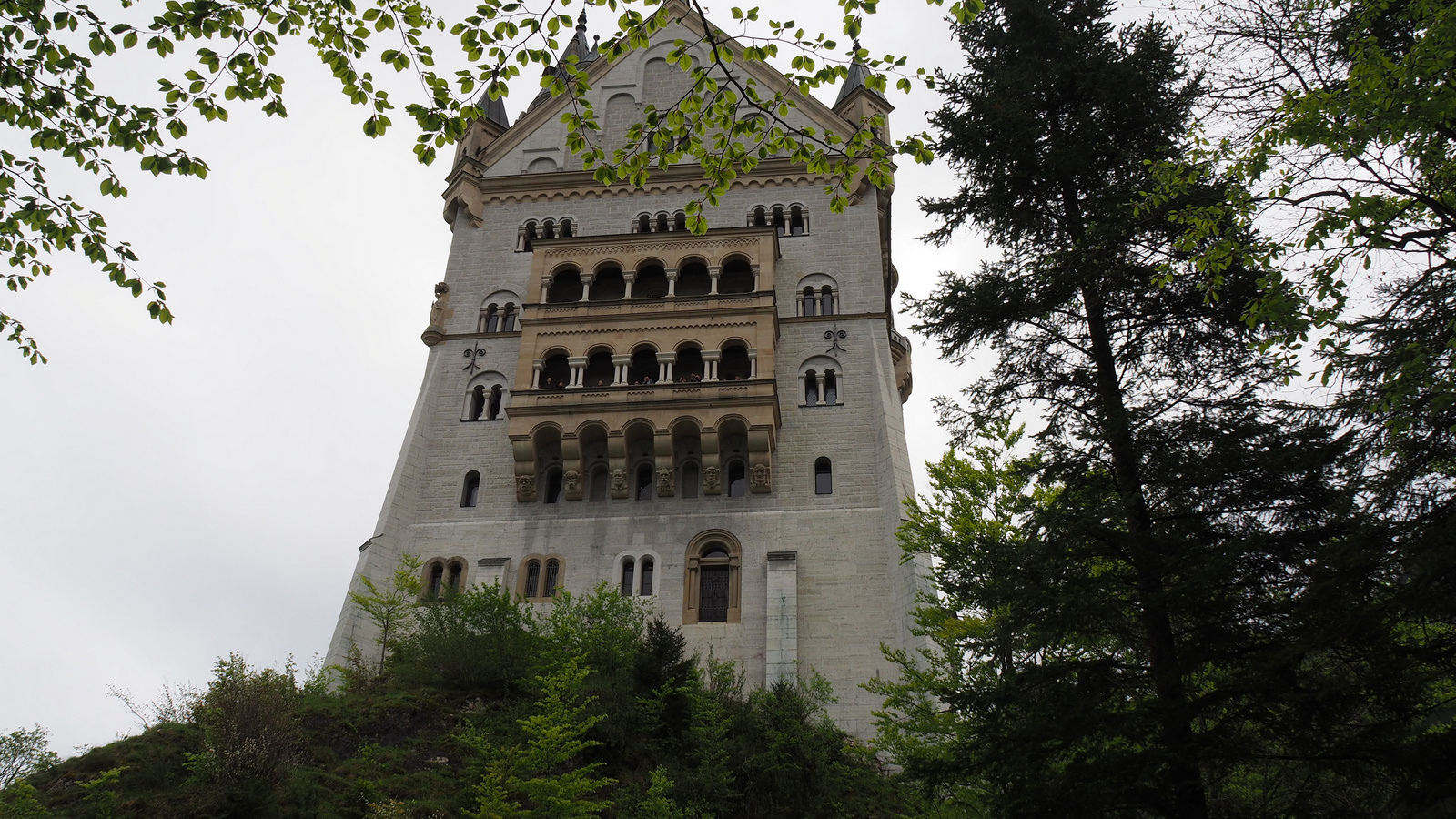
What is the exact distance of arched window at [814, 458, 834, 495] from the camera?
30234 millimetres

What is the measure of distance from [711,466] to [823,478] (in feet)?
10.6

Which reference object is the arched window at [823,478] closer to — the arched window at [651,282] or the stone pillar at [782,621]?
the stone pillar at [782,621]

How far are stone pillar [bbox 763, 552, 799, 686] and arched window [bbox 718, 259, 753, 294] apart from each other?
10.0 m

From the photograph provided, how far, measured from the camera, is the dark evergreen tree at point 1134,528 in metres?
10.8

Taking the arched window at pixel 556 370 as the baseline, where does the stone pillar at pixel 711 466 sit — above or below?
below

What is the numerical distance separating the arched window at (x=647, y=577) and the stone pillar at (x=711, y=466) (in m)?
2.56

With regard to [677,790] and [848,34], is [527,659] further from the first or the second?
[848,34]

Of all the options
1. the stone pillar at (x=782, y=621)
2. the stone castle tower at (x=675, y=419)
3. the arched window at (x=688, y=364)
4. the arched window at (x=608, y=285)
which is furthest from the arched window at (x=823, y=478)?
the arched window at (x=608, y=285)

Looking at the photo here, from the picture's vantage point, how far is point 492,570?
2900 cm

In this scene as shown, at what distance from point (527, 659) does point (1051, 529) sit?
45.2 feet

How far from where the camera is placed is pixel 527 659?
23141 mm

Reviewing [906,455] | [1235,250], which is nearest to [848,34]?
[1235,250]

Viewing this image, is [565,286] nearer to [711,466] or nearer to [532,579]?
[711,466]

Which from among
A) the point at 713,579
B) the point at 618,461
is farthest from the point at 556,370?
the point at 713,579
